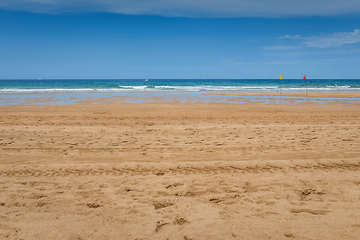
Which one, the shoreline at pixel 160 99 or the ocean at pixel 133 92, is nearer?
the shoreline at pixel 160 99

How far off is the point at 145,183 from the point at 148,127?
16.5 feet

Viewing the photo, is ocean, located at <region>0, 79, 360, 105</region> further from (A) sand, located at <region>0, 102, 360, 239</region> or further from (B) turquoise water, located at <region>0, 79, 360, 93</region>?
(A) sand, located at <region>0, 102, 360, 239</region>

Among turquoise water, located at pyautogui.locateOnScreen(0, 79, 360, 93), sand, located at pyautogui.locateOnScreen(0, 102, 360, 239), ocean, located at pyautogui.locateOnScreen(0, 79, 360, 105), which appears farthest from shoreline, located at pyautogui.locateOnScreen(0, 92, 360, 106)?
sand, located at pyautogui.locateOnScreen(0, 102, 360, 239)

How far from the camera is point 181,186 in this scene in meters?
4.26

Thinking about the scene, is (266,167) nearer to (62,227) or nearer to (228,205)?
(228,205)

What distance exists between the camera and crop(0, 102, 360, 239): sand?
10.3 ft

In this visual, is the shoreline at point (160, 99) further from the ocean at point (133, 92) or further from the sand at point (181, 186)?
the sand at point (181, 186)

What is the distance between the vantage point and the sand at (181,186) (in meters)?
3.12

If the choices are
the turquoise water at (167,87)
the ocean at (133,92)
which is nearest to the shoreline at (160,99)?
the ocean at (133,92)

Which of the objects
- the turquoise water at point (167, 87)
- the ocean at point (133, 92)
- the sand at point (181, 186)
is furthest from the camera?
the turquoise water at point (167, 87)

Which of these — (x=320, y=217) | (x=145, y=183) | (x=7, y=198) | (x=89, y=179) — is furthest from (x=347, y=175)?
(x=7, y=198)

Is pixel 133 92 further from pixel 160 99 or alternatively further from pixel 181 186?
pixel 181 186

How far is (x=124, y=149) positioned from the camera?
6406 mm

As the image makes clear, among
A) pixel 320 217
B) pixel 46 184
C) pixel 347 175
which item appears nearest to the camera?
pixel 320 217
